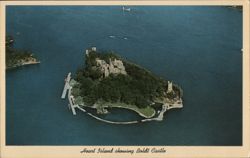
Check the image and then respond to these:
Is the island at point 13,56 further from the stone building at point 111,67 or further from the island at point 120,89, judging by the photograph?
the stone building at point 111,67

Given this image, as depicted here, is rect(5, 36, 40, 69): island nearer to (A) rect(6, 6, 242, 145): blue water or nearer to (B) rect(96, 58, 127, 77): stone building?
(A) rect(6, 6, 242, 145): blue water

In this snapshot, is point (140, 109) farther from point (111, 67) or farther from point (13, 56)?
point (13, 56)

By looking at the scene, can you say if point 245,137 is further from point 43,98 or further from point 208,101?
point 43,98

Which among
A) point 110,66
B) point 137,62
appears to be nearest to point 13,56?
point 110,66

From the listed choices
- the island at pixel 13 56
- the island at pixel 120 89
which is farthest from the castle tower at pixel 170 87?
the island at pixel 13 56

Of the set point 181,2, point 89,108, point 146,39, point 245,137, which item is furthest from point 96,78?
point 245,137

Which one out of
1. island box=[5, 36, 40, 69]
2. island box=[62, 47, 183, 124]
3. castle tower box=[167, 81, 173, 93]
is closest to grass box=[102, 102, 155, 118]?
island box=[62, 47, 183, 124]
